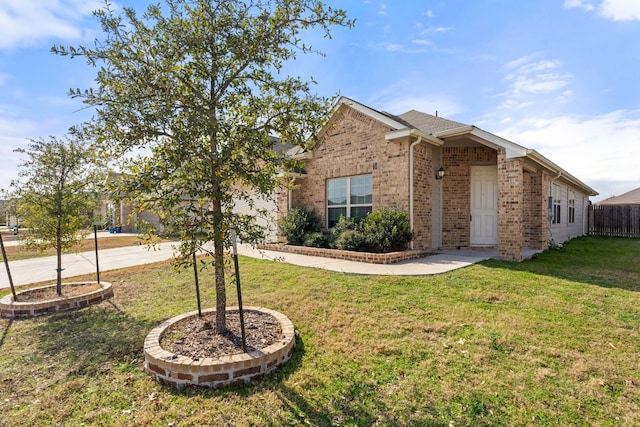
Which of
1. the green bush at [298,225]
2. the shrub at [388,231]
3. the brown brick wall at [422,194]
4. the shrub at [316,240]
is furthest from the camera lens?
the green bush at [298,225]

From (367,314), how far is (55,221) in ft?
18.0

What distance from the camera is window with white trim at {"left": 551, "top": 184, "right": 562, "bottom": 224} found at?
12.0 metres

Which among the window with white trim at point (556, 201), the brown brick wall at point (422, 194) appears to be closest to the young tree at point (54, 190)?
the brown brick wall at point (422, 194)

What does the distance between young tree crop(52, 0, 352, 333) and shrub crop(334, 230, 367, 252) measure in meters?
5.46

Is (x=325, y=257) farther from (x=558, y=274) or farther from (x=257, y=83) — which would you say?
(x=257, y=83)

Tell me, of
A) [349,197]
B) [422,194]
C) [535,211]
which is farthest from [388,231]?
[535,211]

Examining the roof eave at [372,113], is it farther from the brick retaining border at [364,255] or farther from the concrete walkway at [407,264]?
the concrete walkway at [407,264]

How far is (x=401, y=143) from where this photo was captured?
29.5ft

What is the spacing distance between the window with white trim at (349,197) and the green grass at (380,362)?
15.1ft

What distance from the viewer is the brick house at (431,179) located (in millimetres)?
8789

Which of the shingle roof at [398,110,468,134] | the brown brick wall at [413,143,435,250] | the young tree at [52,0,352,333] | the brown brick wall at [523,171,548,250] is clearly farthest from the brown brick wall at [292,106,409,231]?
the young tree at [52,0,352,333]

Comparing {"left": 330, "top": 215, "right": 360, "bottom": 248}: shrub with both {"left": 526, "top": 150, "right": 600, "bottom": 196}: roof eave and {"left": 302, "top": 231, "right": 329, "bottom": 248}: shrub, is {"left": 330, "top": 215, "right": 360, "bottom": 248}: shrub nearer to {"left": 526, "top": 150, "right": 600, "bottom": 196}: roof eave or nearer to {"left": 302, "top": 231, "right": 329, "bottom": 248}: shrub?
{"left": 302, "top": 231, "right": 329, "bottom": 248}: shrub

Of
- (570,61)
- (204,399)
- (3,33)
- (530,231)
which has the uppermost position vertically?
(570,61)

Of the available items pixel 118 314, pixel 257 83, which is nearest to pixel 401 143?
pixel 257 83
